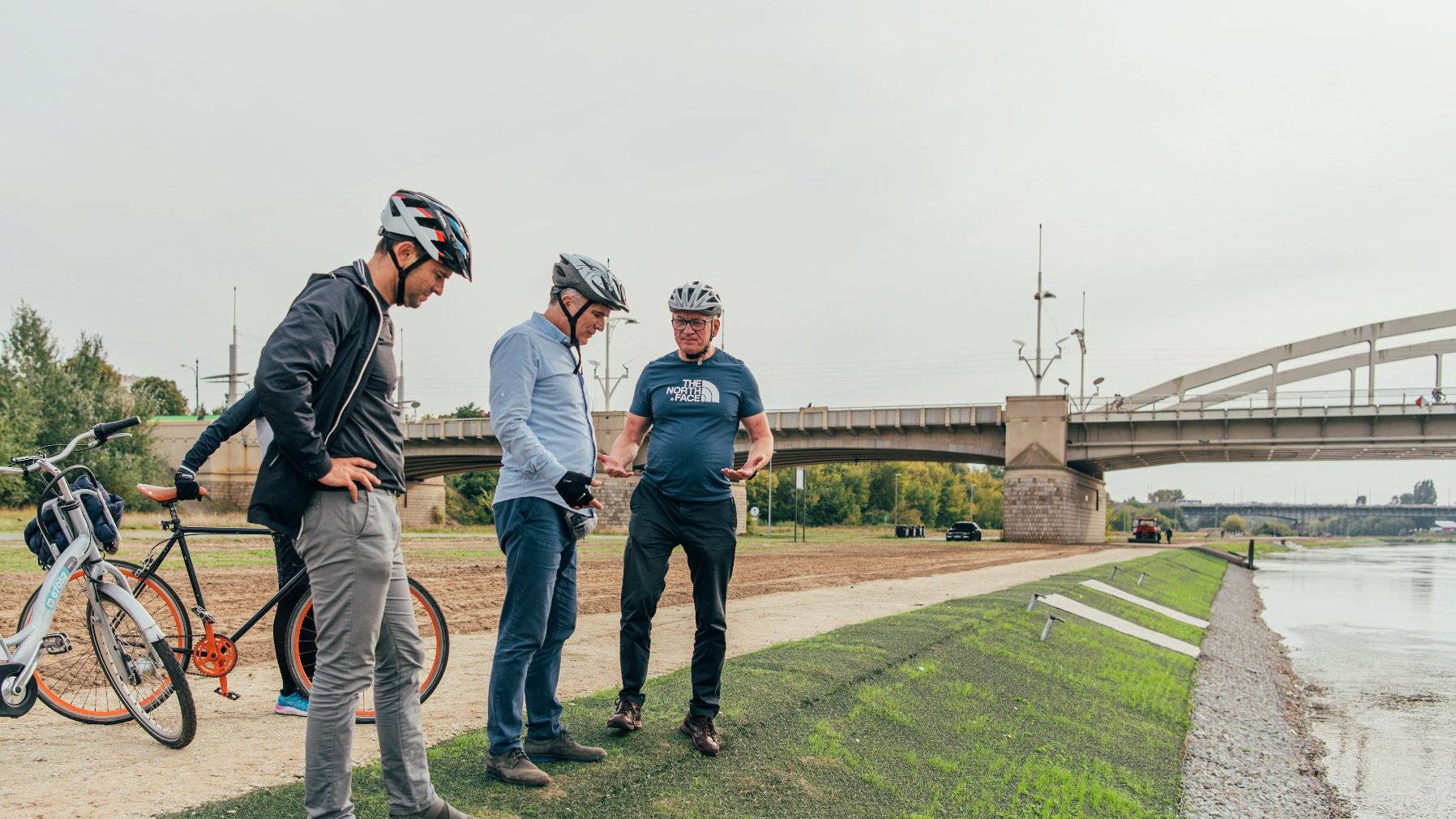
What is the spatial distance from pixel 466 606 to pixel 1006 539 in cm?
5597

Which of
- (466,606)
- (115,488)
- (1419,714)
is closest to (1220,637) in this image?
(1419,714)

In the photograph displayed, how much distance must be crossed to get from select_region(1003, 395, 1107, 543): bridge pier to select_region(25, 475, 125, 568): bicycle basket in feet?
197

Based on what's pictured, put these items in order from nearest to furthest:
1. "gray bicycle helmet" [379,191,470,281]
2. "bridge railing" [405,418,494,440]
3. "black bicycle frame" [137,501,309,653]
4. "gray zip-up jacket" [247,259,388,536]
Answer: "gray zip-up jacket" [247,259,388,536]
"gray bicycle helmet" [379,191,470,281]
"black bicycle frame" [137,501,309,653]
"bridge railing" [405,418,494,440]

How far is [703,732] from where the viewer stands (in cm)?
516

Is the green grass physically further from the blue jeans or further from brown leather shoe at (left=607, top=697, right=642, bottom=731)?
the blue jeans

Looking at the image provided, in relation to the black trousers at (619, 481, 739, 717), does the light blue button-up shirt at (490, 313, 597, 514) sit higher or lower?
higher

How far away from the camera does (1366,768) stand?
1062 centimetres

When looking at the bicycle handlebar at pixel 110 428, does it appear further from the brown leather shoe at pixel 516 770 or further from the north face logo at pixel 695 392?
the north face logo at pixel 695 392

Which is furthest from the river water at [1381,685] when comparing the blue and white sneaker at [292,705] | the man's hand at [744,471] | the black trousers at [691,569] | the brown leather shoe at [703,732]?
the blue and white sneaker at [292,705]

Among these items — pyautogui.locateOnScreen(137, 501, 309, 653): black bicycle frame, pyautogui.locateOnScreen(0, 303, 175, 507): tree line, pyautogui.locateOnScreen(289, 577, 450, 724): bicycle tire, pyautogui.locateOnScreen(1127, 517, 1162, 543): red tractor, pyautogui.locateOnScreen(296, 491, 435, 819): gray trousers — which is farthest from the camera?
pyautogui.locateOnScreen(1127, 517, 1162, 543): red tractor

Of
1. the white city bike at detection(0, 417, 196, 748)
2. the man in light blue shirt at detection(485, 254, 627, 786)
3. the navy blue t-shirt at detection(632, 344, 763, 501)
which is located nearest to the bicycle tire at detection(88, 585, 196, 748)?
the white city bike at detection(0, 417, 196, 748)

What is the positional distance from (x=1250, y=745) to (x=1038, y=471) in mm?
52366

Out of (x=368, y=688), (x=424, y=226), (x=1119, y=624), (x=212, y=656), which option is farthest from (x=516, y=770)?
(x=1119, y=624)

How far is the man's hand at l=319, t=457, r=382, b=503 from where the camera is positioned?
126 inches
